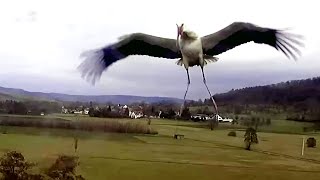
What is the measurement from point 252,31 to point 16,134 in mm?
1449

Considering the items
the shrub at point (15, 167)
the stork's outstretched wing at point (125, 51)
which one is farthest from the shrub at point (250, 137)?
the shrub at point (15, 167)

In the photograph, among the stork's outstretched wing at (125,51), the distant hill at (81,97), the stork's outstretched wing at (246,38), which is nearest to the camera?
the stork's outstretched wing at (246,38)

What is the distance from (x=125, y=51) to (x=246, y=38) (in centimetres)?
67

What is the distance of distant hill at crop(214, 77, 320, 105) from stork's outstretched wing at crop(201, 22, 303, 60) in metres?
0.17

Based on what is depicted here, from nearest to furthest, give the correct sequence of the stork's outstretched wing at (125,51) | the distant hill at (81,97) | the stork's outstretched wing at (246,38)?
the stork's outstretched wing at (246,38) < the stork's outstretched wing at (125,51) < the distant hill at (81,97)

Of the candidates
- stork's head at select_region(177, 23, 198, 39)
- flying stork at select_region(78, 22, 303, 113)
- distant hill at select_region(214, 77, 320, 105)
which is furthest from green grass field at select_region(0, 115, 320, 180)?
stork's head at select_region(177, 23, 198, 39)

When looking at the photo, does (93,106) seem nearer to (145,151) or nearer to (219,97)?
(145,151)

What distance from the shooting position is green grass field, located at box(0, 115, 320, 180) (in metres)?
3.72

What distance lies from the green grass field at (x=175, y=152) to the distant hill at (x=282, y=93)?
132 mm

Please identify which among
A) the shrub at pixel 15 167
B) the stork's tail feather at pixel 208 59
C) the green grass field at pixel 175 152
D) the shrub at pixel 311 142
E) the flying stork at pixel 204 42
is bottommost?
the shrub at pixel 15 167

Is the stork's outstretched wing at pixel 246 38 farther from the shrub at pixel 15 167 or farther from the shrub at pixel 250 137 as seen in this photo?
the shrub at pixel 15 167

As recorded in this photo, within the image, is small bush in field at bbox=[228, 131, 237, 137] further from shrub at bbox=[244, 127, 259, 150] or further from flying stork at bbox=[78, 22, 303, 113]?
flying stork at bbox=[78, 22, 303, 113]

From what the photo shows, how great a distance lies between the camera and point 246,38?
11.9 ft

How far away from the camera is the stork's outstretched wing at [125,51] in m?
3.73
